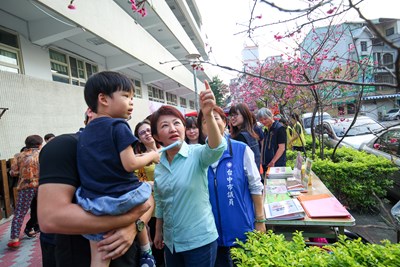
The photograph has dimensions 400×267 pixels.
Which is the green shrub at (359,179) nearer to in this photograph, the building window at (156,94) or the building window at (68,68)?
the building window at (68,68)

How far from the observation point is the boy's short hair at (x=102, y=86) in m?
1.38

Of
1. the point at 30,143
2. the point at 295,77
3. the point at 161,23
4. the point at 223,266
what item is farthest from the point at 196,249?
the point at 161,23

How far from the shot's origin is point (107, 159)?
126 cm

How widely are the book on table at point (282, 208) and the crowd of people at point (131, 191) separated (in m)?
0.17

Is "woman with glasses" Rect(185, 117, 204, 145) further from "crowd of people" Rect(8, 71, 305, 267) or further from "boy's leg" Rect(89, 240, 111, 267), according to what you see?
"boy's leg" Rect(89, 240, 111, 267)

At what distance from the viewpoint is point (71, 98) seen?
289 inches

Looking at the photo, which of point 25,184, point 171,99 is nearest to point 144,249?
point 25,184

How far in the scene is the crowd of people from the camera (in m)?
1.20

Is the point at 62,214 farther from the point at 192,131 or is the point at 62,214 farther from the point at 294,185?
the point at 294,185

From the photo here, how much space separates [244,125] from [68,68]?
700cm

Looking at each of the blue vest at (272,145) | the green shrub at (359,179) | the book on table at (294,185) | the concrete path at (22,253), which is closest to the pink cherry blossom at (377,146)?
the green shrub at (359,179)

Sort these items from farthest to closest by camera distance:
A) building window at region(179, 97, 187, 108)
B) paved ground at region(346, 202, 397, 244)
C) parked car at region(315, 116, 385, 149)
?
building window at region(179, 97, 187, 108)
parked car at region(315, 116, 385, 149)
paved ground at region(346, 202, 397, 244)

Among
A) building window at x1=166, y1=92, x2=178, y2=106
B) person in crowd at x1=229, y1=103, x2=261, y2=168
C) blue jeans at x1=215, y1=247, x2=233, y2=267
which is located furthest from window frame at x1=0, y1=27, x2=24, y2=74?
building window at x1=166, y1=92, x2=178, y2=106

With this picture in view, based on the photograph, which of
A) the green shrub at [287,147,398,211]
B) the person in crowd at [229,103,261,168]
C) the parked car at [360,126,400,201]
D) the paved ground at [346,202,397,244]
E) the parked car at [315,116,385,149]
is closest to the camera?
the person in crowd at [229,103,261,168]
